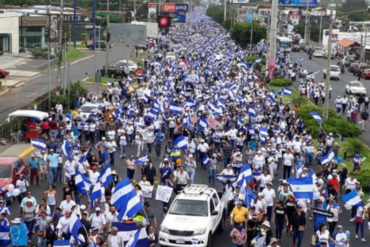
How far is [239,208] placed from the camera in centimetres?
1593

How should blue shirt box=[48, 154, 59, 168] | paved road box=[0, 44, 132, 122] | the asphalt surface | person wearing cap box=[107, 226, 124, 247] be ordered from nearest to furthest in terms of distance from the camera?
1. person wearing cap box=[107, 226, 124, 247]
2. the asphalt surface
3. blue shirt box=[48, 154, 59, 168]
4. paved road box=[0, 44, 132, 122]

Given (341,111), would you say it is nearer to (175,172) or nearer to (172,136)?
(172,136)

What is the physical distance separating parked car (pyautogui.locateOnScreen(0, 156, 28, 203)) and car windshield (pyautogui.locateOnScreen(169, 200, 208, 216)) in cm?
534

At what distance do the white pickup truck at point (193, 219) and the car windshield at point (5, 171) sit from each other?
19.8 feet

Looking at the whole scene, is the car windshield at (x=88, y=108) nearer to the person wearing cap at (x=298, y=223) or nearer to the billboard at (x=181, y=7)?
the person wearing cap at (x=298, y=223)

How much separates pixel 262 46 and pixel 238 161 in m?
67.5

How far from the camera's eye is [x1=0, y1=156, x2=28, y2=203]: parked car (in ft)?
61.9

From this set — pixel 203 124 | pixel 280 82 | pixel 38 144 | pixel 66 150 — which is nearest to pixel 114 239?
pixel 66 150

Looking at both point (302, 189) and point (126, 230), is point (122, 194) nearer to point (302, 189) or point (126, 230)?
point (126, 230)

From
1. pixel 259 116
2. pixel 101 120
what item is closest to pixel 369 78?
pixel 259 116

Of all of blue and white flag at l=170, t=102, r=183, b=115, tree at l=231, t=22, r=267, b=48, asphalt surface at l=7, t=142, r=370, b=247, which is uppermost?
tree at l=231, t=22, r=267, b=48

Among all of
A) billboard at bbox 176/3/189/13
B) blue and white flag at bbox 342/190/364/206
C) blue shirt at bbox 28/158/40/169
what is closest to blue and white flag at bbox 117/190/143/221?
blue and white flag at bbox 342/190/364/206

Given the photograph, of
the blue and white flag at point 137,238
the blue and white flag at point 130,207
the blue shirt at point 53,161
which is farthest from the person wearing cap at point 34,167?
the blue and white flag at point 137,238

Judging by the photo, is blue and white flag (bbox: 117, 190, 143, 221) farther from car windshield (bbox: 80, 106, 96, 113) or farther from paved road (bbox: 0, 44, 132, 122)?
paved road (bbox: 0, 44, 132, 122)
